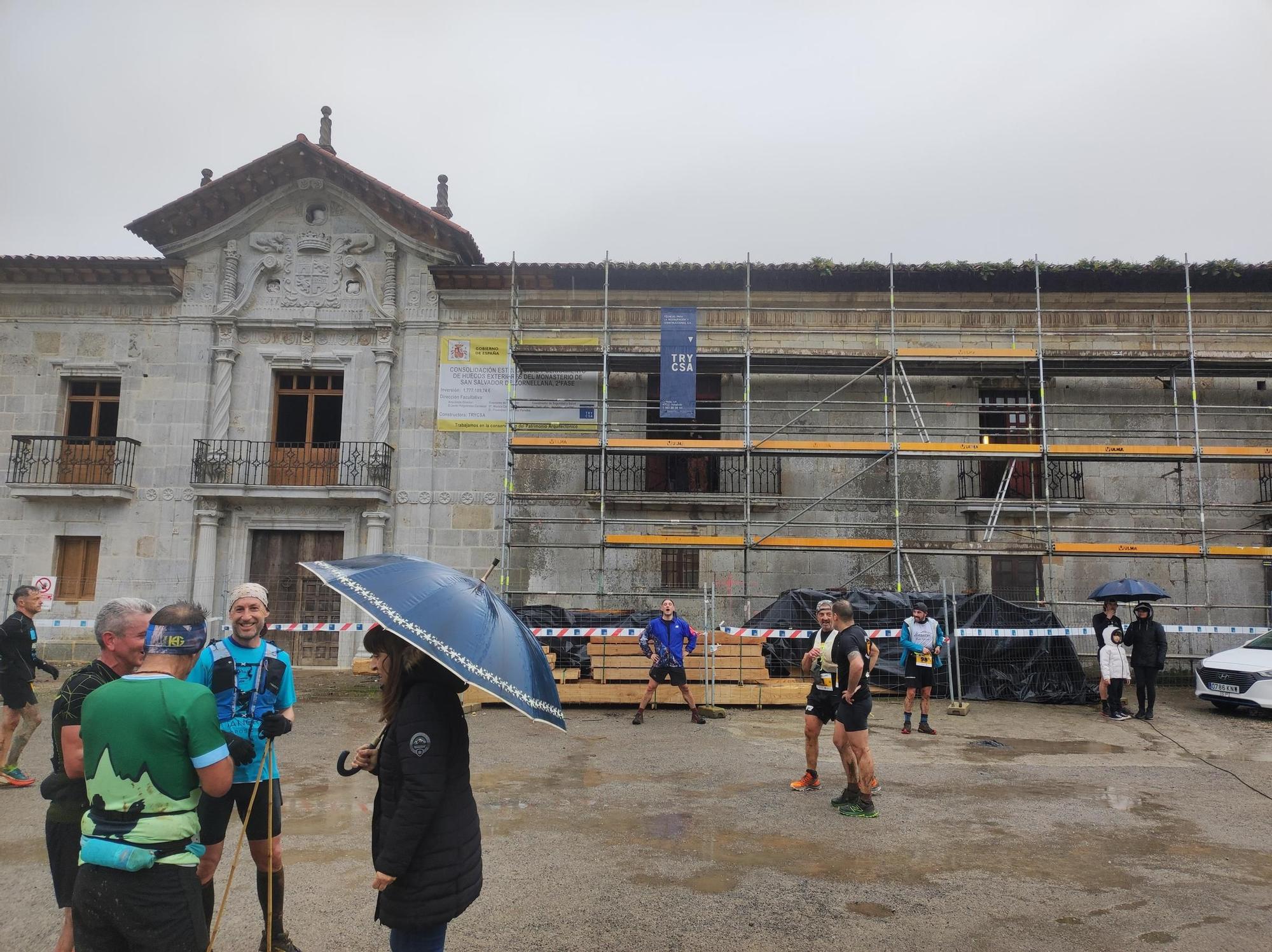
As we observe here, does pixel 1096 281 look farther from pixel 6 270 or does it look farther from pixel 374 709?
pixel 6 270

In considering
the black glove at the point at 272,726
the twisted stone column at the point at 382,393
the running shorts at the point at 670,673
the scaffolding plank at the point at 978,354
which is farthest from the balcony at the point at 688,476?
the black glove at the point at 272,726

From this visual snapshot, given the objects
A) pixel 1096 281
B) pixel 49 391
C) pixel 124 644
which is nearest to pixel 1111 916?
pixel 124 644

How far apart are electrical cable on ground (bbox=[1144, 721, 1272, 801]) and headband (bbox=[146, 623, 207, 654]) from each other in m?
8.99

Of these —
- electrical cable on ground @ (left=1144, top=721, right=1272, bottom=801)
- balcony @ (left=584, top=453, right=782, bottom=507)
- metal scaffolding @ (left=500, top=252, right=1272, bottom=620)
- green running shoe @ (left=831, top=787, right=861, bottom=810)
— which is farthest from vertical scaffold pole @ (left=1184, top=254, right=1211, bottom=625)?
green running shoe @ (left=831, top=787, right=861, bottom=810)

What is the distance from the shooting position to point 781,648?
45.1ft

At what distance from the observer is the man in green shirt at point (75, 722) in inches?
140

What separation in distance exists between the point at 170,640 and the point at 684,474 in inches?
579

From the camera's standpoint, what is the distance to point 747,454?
1559cm

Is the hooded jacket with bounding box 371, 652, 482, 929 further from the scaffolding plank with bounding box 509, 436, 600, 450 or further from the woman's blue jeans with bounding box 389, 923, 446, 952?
the scaffolding plank with bounding box 509, 436, 600, 450

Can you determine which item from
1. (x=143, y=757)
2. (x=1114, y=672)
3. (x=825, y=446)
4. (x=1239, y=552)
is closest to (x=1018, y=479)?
(x=1239, y=552)

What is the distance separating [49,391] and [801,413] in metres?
16.1

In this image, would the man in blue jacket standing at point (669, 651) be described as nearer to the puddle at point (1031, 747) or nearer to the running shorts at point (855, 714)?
the puddle at point (1031, 747)

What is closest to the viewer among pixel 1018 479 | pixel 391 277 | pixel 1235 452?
pixel 1235 452

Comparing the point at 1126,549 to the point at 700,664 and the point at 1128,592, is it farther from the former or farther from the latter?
the point at 700,664
